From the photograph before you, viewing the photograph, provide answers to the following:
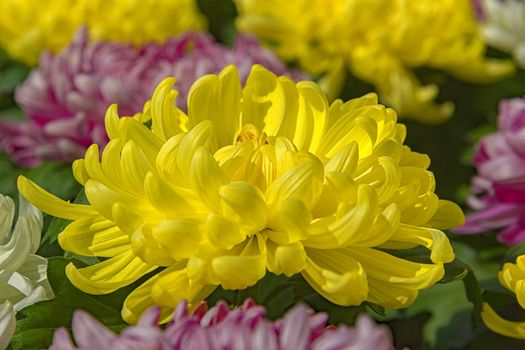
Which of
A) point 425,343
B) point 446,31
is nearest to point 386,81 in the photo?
point 446,31

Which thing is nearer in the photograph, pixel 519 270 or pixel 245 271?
pixel 245 271

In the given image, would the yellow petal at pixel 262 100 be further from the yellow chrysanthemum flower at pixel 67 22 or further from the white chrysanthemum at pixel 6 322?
the yellow chrysanthemum flower at pixel 67 22

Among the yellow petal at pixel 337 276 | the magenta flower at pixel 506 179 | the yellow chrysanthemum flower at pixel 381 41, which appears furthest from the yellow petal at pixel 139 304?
the yellow chrysanthemum flower at pixel 381 41

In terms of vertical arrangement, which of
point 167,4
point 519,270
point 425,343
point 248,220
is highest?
point 248,220

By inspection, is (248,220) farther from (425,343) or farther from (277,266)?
(425,343)

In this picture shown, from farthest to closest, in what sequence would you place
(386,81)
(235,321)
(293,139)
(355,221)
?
(386,81)
(293,139)
(355,221)
(235,321)

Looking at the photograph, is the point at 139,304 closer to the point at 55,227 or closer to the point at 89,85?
the point at 55,227
